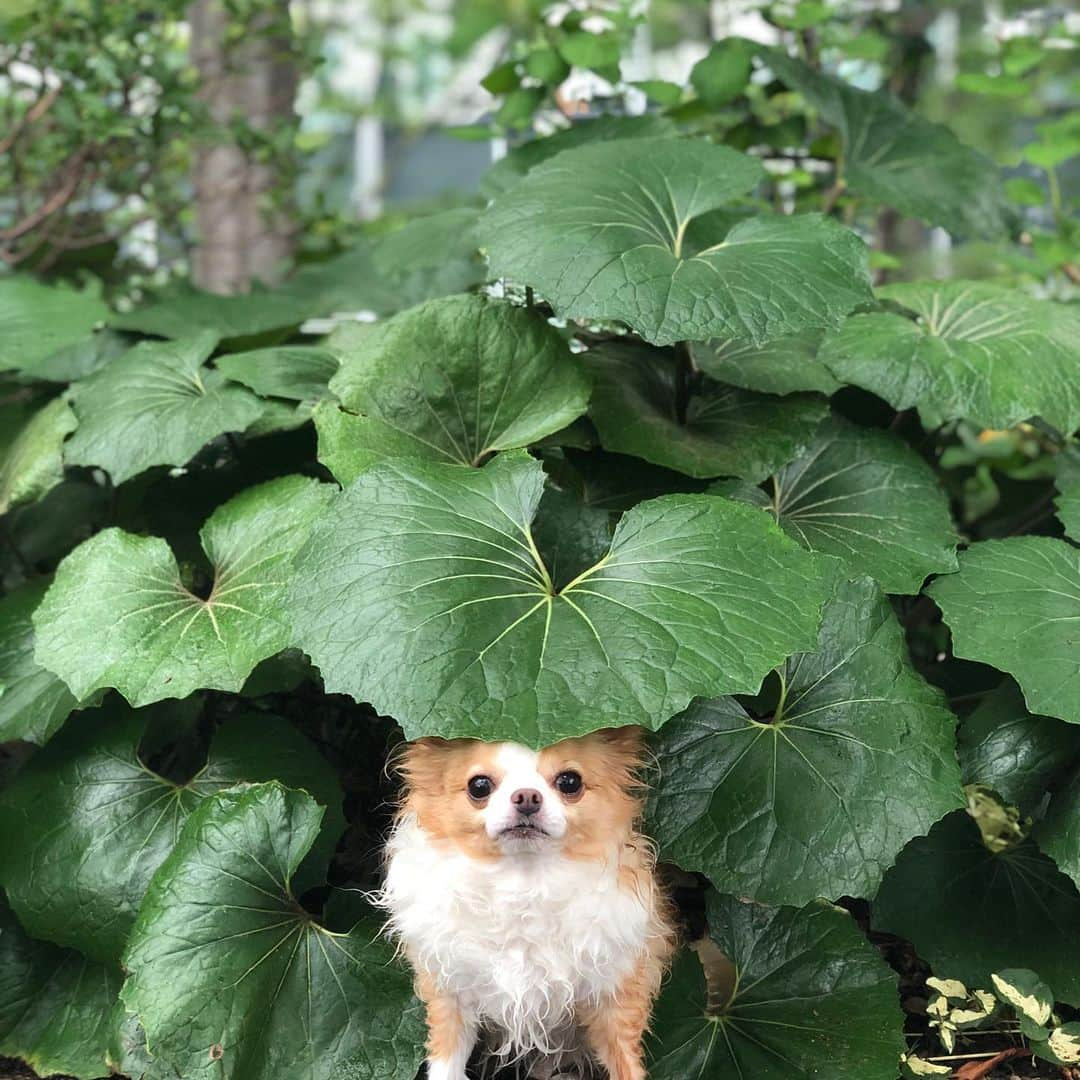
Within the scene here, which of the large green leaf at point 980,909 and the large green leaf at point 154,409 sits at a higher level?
the large green leaf at point 154,409

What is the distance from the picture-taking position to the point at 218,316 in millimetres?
2844

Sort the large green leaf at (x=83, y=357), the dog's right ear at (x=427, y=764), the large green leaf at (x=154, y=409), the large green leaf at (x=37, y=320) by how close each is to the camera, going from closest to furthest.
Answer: the dog's right ear at (x=427, y=764) → the large green leaf at (x=154, y=409) → the large green leaf at (x=37, y=320) → the large green leaf at (x=83, y=357)

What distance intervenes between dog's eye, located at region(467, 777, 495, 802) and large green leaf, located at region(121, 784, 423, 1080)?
1.05 ft

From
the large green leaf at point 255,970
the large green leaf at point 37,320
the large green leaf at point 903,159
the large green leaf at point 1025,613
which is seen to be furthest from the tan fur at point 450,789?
the large green leaf at point 903,159

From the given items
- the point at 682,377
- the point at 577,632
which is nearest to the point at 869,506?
the point at 682,377

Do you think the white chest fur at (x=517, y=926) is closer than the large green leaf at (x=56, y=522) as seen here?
Yes

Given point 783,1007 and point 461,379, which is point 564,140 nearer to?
point 461,379

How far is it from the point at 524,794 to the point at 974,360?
118cm

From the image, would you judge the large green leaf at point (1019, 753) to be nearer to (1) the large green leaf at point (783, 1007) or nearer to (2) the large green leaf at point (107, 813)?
(1) the large green leaf at point (783, 1007)

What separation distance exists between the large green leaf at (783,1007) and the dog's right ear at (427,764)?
50cm

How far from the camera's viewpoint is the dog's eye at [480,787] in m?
1.53

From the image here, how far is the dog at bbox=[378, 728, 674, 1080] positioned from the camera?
152 centimetres

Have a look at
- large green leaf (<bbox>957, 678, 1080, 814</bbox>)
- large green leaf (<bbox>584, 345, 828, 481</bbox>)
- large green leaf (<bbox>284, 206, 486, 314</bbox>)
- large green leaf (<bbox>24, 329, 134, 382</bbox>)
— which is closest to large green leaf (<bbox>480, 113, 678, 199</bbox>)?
large green leaf (<bbox>284, 206, 486, 314</bbox>)

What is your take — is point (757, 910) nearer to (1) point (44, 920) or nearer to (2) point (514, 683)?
(2) point (514, 683)
